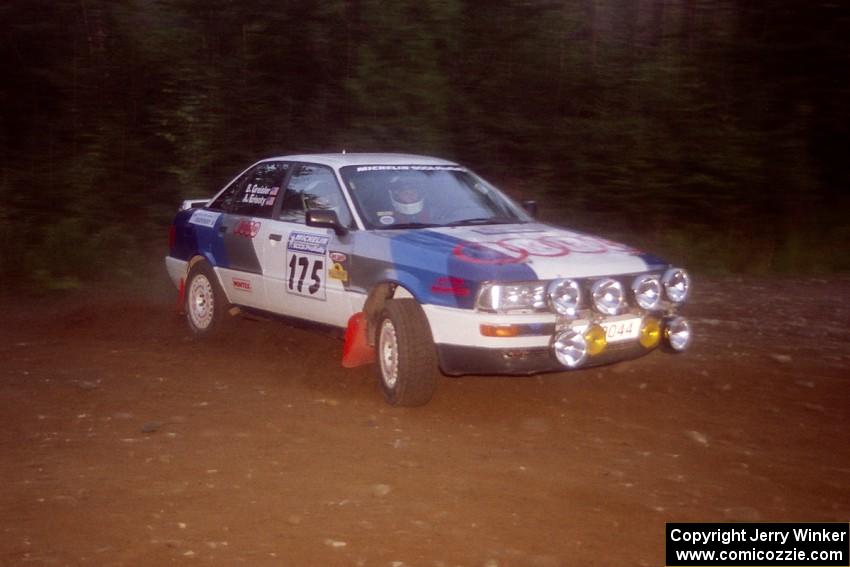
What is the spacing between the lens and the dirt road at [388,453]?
4.81 metres

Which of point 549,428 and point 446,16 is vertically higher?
point 446,16

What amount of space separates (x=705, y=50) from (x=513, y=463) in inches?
370

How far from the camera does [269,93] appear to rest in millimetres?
14242

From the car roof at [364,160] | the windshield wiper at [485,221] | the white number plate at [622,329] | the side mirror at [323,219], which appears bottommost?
the white number plate at [622,329]

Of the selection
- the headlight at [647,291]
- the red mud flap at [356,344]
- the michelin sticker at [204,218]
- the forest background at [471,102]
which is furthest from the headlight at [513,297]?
the forest background at [471,102]

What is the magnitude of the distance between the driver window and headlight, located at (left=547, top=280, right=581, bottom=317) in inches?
70.0

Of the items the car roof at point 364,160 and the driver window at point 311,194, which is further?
the car roof at point 364,160

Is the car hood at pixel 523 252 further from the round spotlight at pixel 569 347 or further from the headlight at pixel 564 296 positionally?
the round spotlight at pixel 569 347

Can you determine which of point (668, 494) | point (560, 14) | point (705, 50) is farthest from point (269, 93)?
point (668, 494)

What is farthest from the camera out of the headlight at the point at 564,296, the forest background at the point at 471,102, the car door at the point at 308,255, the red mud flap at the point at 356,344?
the forest background at the point at 471,102

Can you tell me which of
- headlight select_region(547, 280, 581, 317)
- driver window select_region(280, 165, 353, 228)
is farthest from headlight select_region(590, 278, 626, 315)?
driver window select_region(280, 165, 353, 228)

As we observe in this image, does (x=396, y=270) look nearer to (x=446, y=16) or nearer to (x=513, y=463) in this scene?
(x=513, y=463)

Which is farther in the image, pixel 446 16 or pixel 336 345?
pixel 446 16

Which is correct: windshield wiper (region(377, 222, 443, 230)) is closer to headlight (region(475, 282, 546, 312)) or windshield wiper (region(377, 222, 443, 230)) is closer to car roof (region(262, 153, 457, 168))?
car roof (region(262, 153, 457, 168))
